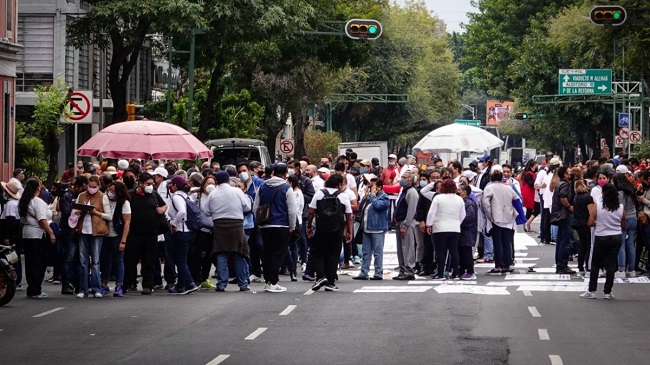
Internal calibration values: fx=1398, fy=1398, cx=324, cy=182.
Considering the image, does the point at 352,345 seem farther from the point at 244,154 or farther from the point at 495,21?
the point at 495,21

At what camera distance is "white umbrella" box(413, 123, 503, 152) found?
1560 inches

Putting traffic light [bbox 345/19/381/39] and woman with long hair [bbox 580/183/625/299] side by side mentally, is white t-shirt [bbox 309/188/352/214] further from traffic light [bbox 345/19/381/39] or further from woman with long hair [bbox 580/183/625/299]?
traffic light [bbox 345/19/381/39]

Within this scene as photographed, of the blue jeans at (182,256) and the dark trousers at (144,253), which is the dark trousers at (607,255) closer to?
the blue jeans at (182,256)

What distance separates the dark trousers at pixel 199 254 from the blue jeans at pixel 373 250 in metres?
2.88

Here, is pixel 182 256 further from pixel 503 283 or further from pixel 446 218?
pixel 503 283

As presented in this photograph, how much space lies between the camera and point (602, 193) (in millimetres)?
21031

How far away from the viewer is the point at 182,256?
69.1 ft

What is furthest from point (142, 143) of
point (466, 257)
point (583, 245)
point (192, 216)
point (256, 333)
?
point (256, 333)

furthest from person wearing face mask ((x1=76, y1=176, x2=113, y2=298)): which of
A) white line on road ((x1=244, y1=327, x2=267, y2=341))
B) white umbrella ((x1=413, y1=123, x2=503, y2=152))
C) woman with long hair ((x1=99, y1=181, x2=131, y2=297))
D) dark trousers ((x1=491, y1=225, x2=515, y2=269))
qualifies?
white umbrella ((x1=413, y1=123, x2=503, y2=152))

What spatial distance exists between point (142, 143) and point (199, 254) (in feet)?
15.8

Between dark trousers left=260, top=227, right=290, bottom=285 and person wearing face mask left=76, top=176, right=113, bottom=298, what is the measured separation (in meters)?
2.49

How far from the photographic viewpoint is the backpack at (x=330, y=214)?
2117 centimetres

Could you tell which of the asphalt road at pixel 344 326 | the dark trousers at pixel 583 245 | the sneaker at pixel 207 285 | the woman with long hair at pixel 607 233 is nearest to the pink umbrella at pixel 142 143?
the sneaker at pixel 207 285

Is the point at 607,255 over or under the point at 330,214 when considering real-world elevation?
under
